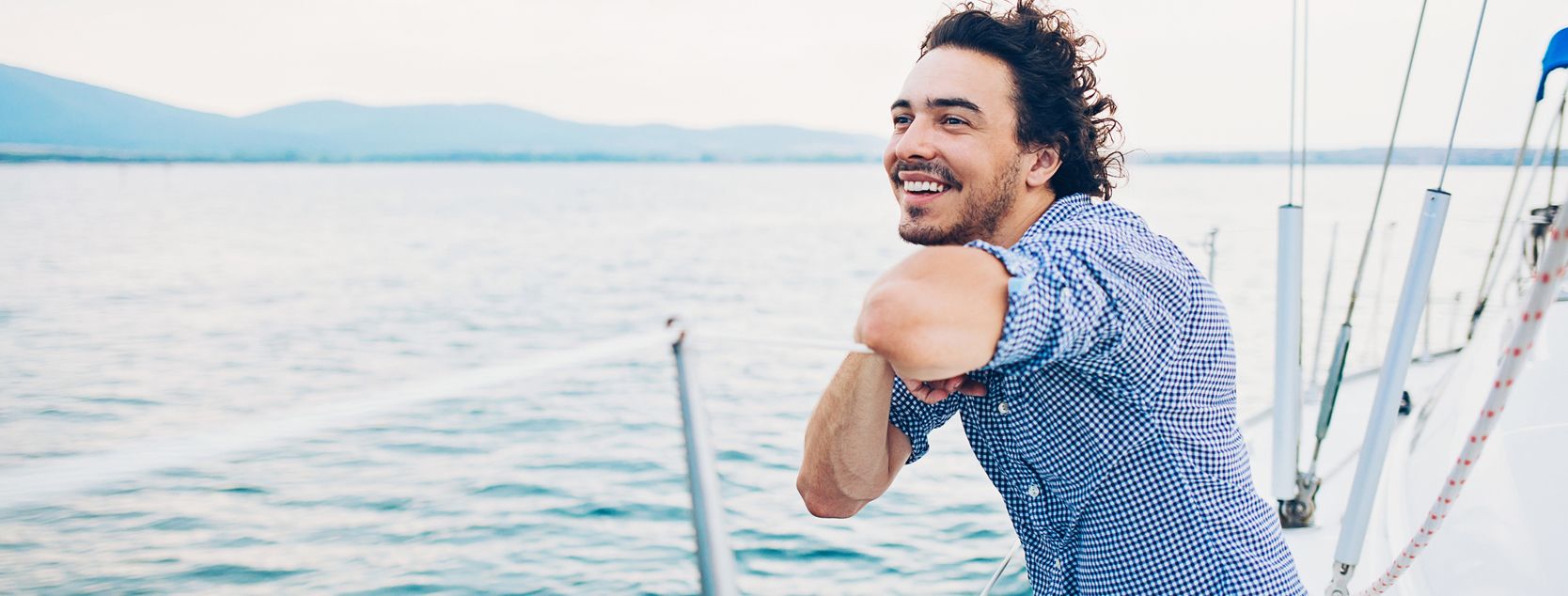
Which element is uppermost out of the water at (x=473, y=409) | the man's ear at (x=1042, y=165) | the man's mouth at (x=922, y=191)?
the man's ear at (x=1042, y=165)

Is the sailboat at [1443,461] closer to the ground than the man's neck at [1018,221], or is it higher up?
closer to the ground

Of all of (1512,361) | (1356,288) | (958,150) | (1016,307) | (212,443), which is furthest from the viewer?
(1356,288)

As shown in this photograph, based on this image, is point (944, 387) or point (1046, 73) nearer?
point (944, 387)

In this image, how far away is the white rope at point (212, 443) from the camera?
22.9 inches

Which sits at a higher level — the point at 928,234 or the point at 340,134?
the point at 340,134

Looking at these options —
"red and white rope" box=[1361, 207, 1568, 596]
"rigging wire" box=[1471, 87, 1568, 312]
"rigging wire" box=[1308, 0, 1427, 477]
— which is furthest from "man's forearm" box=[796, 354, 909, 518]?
"rigging wire" box=[1471, 87, 1568, 312]

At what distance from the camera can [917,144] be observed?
141 cm

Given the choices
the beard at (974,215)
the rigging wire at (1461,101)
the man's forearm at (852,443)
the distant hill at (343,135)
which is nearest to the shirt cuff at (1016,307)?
the man's forearm at (852,443)

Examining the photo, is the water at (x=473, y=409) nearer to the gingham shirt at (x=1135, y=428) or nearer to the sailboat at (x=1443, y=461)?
the sailboat at (x=1443, y=461)

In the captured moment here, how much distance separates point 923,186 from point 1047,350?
1.63 ft

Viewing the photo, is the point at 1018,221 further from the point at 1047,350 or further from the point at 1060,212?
the point at 1047,350

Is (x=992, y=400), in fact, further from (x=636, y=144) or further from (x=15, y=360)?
(x=636, y=144)

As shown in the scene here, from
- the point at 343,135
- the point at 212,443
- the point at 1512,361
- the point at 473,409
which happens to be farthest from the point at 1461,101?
the point at 343,135

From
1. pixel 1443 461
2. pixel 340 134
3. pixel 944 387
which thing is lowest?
pixel 1443 461
